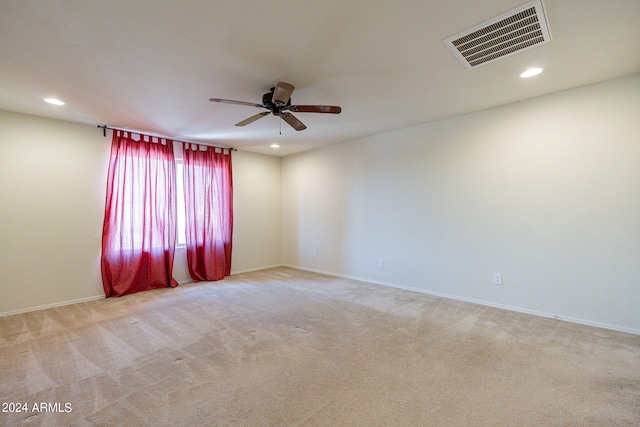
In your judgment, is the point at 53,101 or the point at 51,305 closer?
the point at 53,101

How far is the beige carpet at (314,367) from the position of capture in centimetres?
165

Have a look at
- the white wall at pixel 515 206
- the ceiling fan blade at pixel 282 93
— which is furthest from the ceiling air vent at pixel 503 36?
the white wall at pixel 515 206

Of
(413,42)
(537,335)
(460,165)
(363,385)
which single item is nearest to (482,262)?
(537,335)

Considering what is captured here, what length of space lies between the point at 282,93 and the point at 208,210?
3.29 meters

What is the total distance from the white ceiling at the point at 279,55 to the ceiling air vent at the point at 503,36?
6 cm

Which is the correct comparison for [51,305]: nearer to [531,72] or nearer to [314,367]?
[314,367]

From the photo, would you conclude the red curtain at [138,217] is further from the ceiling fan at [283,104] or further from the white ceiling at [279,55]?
the ceiling fan at [283,104]

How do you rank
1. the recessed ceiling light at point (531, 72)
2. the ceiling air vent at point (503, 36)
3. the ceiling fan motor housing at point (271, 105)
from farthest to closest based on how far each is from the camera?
the ceiling fan motor housing at point (271, 105) < the recessed ceiling light at point (531, 72) < the ceiling air vent at point (503, 36)

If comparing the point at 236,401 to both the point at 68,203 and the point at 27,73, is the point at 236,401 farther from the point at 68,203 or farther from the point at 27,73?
the point at 68,203

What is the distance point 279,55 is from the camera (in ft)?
7.20

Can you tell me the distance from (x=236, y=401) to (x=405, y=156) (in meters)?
3.77

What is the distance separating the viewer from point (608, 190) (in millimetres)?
2764

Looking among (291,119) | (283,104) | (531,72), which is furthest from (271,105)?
(531,72)

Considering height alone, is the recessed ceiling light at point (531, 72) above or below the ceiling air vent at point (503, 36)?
above
